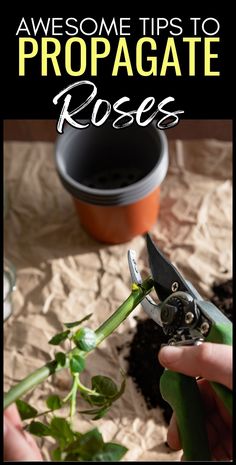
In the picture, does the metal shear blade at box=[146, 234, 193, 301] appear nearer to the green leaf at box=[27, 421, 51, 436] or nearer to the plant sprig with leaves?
the plant sprig with leaves

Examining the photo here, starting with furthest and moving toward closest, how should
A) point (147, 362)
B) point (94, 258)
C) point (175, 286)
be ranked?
1. point (94, 258)
2. point (147, 362)
3. point (175, 286)

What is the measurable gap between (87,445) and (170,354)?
0.36 feet

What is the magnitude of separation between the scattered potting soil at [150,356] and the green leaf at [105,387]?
356 millimetres

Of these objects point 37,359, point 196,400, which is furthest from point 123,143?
point 196,400

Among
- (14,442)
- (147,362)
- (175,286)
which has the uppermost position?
(175,286)

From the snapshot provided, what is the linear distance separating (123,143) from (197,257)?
0.79ft

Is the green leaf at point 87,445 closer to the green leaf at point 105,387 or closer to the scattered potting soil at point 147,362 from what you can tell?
the green leaf at point 105,387

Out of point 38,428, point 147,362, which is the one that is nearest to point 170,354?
point 38,428

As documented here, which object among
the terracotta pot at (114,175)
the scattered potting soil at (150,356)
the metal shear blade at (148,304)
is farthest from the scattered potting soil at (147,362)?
the metal shear blade at (148,304)

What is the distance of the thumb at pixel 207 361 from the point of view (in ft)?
1.89

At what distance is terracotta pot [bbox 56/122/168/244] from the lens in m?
1.06

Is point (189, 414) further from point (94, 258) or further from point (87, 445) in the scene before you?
point (94, 258)

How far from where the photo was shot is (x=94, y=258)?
113cm

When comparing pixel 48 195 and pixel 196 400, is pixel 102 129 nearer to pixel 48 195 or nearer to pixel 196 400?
pixel 48 195
